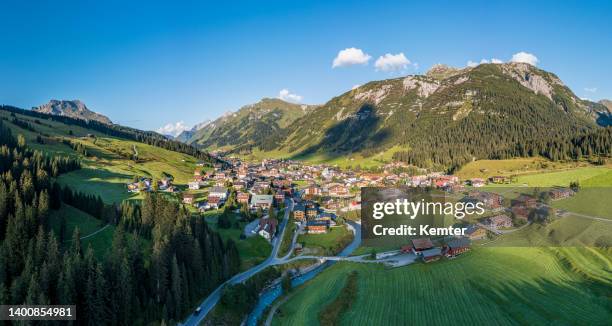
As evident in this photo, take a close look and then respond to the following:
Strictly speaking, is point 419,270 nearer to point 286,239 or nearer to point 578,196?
point 286,239

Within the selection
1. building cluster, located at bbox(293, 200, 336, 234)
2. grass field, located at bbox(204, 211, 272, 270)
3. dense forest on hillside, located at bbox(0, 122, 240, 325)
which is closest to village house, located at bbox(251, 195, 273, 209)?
building cluster, located at bbox(293, 200, 336, 234)

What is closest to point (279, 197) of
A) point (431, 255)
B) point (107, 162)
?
point (431, 255)

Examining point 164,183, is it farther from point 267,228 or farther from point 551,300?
point 551,300

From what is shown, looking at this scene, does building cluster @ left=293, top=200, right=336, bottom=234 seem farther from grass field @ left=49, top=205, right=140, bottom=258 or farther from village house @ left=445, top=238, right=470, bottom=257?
grass field @ left=49, top=205, right=140, bottom=258

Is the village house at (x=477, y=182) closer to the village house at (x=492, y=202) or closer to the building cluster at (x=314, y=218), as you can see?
the village house at (x=492, y=202)

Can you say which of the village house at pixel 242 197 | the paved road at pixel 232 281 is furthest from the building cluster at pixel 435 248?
the village house at pixel 242 197

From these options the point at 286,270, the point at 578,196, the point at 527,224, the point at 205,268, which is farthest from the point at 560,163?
the point at 205,268
